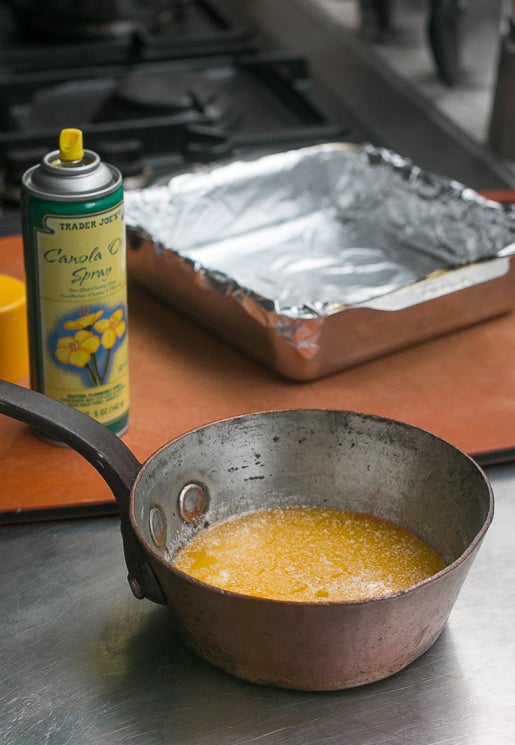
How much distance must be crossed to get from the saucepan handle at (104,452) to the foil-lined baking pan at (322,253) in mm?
259

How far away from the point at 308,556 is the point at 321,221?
546 millimetres

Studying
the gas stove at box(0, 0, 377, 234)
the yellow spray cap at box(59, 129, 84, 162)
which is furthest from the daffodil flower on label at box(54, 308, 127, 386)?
the gas stove at box(0, 0, 377, 234)

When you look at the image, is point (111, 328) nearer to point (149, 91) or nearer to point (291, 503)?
point (291, 503)

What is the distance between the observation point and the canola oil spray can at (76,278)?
0.75 m

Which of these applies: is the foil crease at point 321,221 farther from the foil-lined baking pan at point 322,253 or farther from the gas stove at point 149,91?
the gas stove at point 149,91

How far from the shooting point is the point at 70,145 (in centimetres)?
75

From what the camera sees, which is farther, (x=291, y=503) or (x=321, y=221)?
(x=321, y=221)

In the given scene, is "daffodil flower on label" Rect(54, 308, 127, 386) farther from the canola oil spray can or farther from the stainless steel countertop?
the stainless steel countertop

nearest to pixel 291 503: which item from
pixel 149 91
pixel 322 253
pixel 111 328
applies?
pixel 111 328

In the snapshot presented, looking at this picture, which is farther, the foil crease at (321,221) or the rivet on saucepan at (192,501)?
the foil crease at (321,221)

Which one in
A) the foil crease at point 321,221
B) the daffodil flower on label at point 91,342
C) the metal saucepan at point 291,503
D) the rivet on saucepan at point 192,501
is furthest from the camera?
the foil crease at point 321,221

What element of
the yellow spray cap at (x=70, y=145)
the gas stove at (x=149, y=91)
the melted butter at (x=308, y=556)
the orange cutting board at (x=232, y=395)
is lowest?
the orange cutting board at (x=232, y=395)

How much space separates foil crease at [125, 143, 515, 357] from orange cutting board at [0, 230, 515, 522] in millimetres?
75

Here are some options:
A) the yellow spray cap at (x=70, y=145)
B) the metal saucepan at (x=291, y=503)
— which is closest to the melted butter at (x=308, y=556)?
the metal saucepan at (x=291, y=503)
